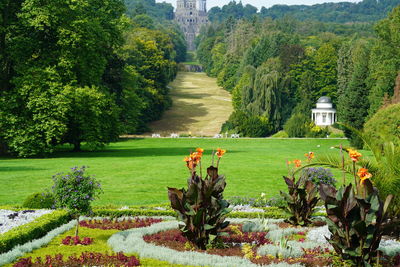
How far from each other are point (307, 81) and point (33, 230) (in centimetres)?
6407

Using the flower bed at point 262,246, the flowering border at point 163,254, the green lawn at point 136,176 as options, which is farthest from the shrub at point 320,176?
the flowering border at point 163,254

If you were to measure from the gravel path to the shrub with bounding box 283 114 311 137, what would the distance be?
155 feet

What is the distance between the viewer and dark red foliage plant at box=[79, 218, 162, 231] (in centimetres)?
1016

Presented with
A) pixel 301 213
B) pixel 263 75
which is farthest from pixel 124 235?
pixel 263 75

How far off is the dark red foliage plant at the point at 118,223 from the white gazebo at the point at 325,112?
185 ft

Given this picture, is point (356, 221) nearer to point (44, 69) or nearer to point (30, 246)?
point (30, 246)

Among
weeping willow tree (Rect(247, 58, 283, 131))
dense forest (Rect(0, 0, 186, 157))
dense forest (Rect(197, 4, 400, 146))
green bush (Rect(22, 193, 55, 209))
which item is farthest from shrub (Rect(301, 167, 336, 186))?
weeping willow tree (Rect(247, 58, 283, 131))

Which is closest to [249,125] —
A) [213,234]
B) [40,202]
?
[40,202]

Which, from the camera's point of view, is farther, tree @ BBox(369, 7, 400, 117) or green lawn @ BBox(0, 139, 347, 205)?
tree @ BBox(369, 7, 400, 117)

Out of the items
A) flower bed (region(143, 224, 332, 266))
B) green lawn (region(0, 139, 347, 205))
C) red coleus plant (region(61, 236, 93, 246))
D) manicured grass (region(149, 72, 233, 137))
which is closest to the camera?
flower bed (region(143, 224, 332, 266))

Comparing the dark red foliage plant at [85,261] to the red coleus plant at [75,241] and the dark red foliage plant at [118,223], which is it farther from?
the dark red foliage plant at [118,223]

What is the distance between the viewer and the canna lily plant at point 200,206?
7.93m

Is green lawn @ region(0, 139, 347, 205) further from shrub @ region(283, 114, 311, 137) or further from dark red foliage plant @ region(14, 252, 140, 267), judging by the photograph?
shrub @ region(283, 114, 311, 137)

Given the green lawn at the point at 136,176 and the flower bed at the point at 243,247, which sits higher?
the flower bed at the point at 243,247
